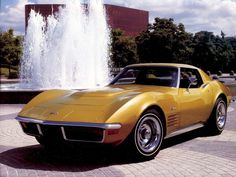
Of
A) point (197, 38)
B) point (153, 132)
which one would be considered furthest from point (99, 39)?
point (197, 38)

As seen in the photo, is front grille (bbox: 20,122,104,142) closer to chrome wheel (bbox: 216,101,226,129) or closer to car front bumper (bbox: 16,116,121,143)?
car front bumper (bbox: 16,116,121,143)

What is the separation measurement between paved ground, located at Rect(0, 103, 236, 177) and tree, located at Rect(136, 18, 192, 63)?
160ft

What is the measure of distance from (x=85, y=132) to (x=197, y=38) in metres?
61.3

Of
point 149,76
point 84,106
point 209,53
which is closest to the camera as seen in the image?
point 84,106

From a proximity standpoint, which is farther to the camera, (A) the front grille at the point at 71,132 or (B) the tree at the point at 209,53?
(B) the tree at the point at 209,53

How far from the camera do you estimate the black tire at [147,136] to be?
507cm

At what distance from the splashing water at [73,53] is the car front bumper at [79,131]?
12.9m

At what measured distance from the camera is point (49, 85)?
60.9 feet

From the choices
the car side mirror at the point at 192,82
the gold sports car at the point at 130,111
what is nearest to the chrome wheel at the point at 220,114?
the gold sports car at the point at 130,111

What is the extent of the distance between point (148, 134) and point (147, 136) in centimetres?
3

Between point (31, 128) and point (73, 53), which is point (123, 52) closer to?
point (73, 53)

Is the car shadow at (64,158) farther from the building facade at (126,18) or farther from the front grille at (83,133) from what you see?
the building facade at (126,18)

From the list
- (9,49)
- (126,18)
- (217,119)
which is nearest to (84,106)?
(217,119)

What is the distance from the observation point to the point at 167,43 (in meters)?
55.1
